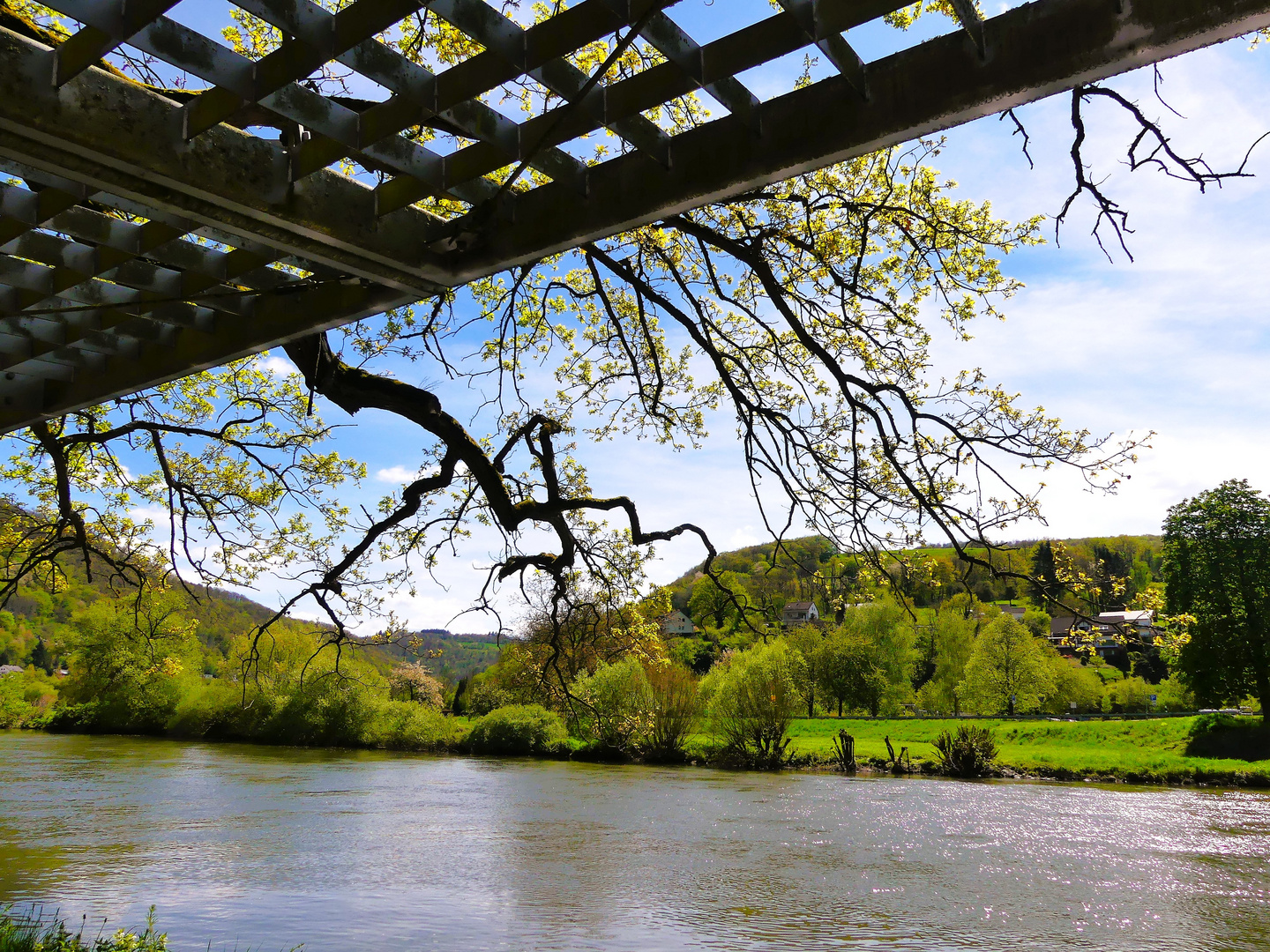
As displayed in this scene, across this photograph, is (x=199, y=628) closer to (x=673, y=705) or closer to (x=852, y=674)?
(x=673, y=705)

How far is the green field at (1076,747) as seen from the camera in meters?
28.1

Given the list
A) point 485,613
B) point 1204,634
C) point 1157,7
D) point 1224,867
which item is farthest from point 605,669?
point 1157,7

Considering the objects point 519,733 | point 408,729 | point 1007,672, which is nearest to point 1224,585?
point 1007,672

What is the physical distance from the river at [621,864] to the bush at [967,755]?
219 inches

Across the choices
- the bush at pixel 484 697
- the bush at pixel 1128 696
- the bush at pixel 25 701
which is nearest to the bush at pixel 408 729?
the bush at pixel 484 697

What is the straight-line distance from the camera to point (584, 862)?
1347 cm

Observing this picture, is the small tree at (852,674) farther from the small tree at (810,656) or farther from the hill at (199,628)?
the hill at (199,628)

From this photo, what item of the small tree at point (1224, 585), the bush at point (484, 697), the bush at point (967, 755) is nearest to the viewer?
the bush at point (967, 755)

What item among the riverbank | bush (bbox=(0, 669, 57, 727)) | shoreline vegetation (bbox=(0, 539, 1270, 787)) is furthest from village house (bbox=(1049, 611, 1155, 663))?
bush (bbox=(0, 669, 57, 727))

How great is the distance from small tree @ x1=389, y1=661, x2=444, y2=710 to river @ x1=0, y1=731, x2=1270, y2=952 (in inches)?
633

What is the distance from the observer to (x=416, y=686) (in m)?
39.7

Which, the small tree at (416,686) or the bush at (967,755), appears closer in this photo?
the bush at (967,755)

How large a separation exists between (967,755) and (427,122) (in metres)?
31.8

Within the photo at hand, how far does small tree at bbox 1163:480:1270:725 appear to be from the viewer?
3350 cm
